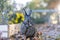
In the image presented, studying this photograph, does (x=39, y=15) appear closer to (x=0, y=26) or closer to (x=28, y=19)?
(x=0, y=26)

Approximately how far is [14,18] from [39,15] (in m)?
3.08

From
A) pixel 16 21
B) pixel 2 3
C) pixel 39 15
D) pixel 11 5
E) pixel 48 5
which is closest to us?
pixel 2 3

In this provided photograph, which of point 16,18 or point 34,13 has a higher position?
point 16,18

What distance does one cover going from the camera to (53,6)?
11664mm

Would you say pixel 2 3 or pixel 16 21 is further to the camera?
pixel 16 21

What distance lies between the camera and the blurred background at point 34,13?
5.10m

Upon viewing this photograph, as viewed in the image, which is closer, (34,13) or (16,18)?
(16,18)

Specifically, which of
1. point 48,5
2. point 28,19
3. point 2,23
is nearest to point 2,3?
point 2,23

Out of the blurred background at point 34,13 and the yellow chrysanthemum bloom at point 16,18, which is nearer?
the blurred background at point 34,13

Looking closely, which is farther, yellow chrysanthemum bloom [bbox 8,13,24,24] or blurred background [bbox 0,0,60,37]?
yellow chrysanthemum bloom [bbox 8,13,24,24]

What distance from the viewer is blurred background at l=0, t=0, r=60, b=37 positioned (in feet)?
16.7

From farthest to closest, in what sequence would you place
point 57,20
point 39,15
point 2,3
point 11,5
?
1. point 39,15
2. point 57,20
3. point 11,5
4. point 2,3

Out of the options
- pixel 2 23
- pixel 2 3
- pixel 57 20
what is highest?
pixel 2 3

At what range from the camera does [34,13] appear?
28.8 feet
